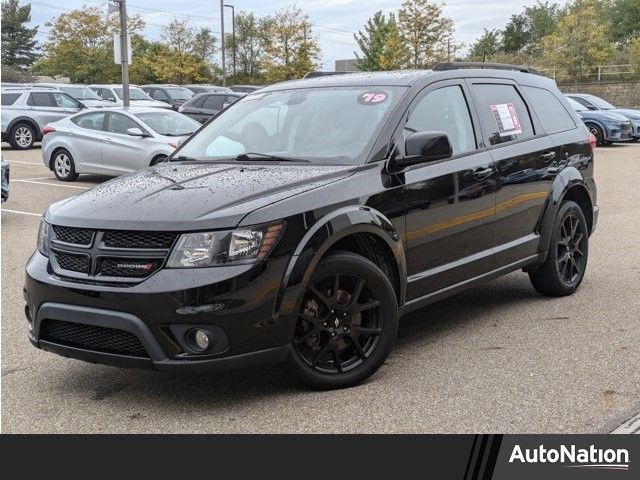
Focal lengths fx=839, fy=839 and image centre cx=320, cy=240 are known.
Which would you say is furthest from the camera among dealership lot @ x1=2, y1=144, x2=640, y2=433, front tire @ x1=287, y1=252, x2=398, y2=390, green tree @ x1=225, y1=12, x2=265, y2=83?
green tree @ x1=225, y1=12, x2=265, y2=83

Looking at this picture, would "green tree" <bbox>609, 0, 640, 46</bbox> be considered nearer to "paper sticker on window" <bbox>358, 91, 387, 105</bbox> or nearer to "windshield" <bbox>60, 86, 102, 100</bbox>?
"windshield" <bbox>60, 86, 102, 100</bbox>

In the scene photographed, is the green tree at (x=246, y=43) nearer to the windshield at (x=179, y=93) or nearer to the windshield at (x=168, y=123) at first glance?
the windshield at (x=179, y=93)

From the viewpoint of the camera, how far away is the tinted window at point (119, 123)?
15.1 m

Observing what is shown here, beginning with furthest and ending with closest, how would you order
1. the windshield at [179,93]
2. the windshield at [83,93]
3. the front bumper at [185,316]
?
the windshield at [179,93]
the windshield at [83,93]
the front bumper at [185,316]

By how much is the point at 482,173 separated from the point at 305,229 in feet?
5.88

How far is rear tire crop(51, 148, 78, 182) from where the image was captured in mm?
15961

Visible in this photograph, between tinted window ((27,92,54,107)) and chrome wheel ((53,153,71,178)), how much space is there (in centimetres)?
930

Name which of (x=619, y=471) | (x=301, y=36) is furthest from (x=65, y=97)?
(x=301, y=36)

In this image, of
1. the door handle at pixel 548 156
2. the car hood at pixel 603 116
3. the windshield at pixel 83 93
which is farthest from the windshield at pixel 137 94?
the door handle at pixel 548 156

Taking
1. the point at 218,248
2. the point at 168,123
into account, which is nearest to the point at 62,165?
the point at 168,123

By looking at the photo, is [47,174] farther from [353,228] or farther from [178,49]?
[178,49]

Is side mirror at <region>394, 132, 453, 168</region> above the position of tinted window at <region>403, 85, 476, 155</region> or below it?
below

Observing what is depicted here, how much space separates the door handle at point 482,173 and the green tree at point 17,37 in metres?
96.4

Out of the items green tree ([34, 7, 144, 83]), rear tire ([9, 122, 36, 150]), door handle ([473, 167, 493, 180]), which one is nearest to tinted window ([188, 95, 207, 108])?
rear tire ([9, 122, 36, 150])
